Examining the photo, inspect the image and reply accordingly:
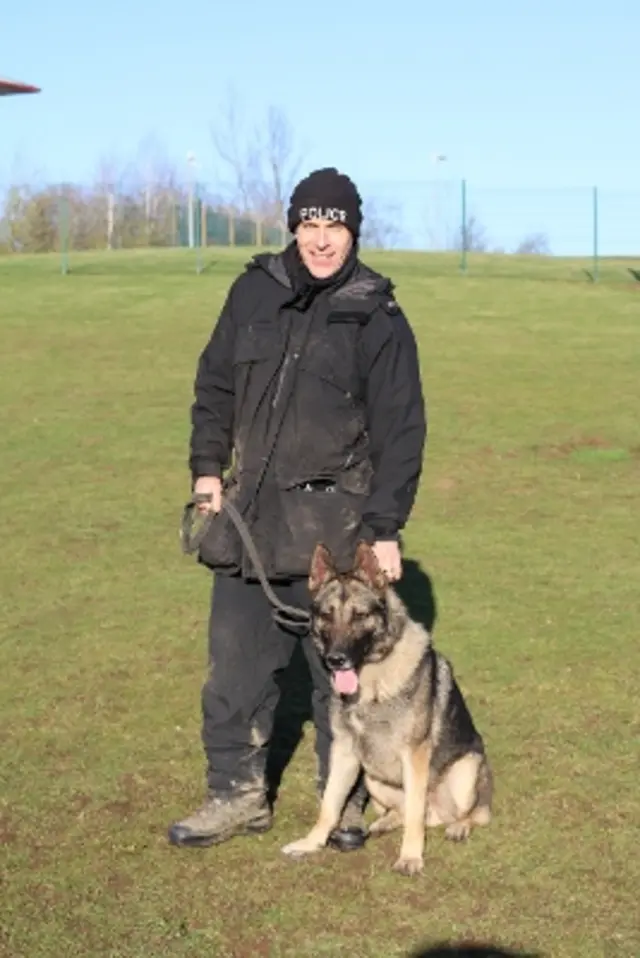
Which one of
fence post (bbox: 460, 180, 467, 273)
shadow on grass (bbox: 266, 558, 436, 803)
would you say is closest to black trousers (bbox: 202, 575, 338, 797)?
shadow on grass (bbox: 266, 558, 436, 803)

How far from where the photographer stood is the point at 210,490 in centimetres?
480

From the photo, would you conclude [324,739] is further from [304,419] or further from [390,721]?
[304,419]

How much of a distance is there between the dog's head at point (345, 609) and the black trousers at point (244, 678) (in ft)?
0.87

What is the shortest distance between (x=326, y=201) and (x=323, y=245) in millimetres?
146

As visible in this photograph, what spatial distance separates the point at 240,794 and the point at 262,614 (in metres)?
0.69

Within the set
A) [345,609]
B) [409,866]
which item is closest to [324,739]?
[409,866]

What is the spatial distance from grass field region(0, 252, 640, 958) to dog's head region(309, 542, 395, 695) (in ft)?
2.56

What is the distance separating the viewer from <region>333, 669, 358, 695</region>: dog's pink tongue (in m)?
4.45

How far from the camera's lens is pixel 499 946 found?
4.11 meters

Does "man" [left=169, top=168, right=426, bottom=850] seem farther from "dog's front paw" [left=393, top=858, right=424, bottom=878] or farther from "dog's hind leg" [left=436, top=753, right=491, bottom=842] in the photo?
"dog's hind leg" [left=436, top=753, right=491, bottom=842]

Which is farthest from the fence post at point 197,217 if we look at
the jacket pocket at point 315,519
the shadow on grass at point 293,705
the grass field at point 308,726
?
the jacket pocket at point 315,519

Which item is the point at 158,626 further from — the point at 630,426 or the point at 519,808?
the point at 630,426

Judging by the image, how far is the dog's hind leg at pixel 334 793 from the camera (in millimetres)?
4785

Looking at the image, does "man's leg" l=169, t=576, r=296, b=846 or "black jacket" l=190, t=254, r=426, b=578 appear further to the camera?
"man's leg" l=169, t=576, r=296, b=846
